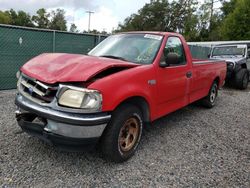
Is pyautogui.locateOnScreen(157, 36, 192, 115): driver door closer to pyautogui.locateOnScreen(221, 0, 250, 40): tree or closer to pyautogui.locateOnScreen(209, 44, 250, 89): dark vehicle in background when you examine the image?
pyautogui.locateOnScreen(209, 44, 250, 89): dark vehicle in background

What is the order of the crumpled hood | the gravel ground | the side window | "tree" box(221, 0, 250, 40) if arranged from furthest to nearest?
"tree" box(221, 0, 250, 40), the side window, the gravel ground, the crumpled hood

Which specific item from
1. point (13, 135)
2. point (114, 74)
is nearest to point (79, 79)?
point (114, 74)

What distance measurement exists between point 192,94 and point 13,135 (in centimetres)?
343

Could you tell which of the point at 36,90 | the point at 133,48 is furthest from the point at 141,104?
the point at 36,90

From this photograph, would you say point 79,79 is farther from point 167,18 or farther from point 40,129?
point 167,18

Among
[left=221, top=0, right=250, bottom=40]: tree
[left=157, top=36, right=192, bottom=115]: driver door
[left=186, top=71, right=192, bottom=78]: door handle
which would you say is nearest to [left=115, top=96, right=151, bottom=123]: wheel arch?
[left=157, top=36, right=192, bottom=115]: driver door

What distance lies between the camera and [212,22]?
38688 millimetres

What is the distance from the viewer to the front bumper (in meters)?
2.44

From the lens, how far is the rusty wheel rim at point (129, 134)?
3.03 m

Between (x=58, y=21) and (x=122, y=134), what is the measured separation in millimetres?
73694

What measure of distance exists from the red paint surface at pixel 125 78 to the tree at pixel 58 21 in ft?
224

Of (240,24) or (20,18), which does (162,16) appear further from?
(20,18)

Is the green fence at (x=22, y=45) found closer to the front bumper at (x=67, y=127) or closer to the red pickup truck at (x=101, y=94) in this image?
the red pickup truck at (x=101, y=94)

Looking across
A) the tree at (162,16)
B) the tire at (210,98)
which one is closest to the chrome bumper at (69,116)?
the tire at (210,98)
